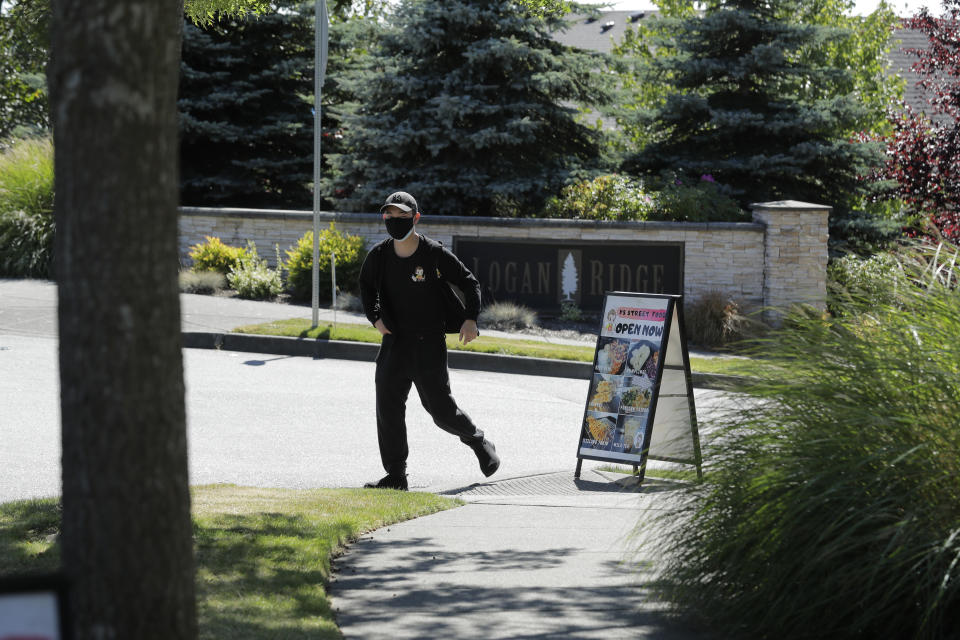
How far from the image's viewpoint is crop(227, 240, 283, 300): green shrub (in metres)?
17.7

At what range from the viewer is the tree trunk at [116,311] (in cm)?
254

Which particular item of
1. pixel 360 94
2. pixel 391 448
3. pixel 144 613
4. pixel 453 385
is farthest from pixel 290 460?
pixel 360 94

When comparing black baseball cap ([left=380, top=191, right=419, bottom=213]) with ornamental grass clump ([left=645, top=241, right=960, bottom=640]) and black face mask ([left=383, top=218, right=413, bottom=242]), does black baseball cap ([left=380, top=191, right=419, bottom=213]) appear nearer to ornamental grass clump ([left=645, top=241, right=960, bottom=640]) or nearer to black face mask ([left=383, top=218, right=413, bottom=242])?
black face mask ([left=383, top=218, right=413, bottom=242])

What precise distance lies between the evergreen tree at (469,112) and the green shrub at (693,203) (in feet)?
6.34

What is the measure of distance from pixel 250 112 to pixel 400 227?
17816 millimetres

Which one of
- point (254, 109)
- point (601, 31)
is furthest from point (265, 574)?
point (601, 31)

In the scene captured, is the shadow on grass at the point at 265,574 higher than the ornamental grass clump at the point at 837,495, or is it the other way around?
the ornamental grass clump at the point at 837,495

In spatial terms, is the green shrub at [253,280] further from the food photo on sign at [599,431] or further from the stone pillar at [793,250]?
the food photo on sign at [599,431]

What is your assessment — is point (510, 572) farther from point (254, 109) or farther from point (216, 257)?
point (254, 109)

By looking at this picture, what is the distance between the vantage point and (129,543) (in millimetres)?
2602

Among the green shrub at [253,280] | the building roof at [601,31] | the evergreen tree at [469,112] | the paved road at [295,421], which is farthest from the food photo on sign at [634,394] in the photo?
the building roof at [601,31]

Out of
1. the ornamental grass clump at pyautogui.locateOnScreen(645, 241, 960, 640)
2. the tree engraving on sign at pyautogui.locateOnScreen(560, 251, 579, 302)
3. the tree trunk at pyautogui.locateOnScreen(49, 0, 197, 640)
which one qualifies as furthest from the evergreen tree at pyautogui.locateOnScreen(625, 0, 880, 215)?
the tree trunk at pyautogui.locateOnScreen(49, 0, 197, 640)

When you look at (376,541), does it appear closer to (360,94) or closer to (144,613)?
(144,613)

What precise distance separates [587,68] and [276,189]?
25.6 feet
